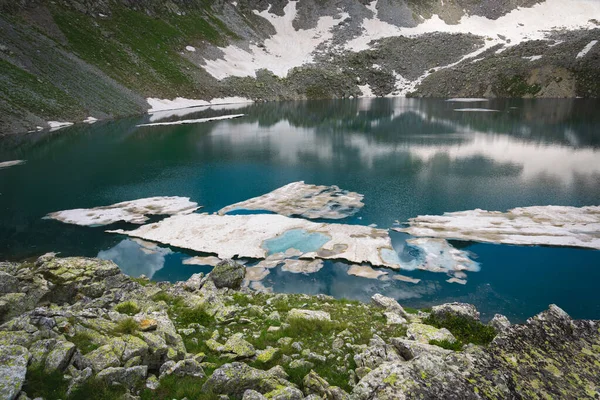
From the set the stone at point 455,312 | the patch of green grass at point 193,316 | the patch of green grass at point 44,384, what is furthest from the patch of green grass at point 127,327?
the stone at point 455,312

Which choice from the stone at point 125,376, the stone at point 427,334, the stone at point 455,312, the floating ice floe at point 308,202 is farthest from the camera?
the floating ice floe at point 308,202

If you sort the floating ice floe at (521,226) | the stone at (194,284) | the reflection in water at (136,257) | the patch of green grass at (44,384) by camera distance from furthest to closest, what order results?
the floating ice floe at (521,226) < the reflection in water at (136,257) < the stone at (194,284) < the patch of green grass at (44,384)

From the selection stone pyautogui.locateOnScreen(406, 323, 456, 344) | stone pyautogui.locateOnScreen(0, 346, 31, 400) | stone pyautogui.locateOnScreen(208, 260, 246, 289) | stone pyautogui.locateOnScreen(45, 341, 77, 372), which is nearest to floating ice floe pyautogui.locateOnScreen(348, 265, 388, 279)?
stone pyautogui.locateOnScreen(208, 260, 246, 289)

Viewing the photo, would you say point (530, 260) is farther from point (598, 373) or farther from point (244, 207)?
point (244, 207)

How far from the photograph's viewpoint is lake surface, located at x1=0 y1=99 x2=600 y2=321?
23.1 m

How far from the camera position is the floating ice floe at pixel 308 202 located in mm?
34469

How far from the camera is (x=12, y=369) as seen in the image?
26.5ft

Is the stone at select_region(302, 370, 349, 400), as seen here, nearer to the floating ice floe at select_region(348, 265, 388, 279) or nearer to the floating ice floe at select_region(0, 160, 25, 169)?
the floating ice floe at select_region(348, 265, 388, 279)

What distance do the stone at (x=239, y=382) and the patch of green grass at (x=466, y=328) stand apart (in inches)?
263

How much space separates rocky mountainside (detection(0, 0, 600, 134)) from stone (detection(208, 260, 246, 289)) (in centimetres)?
7766

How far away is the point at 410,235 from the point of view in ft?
94.9

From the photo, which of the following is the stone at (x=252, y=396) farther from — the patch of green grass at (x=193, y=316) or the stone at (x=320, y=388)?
the patch of green grass at (x=193, y=316)

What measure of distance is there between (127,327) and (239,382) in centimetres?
462

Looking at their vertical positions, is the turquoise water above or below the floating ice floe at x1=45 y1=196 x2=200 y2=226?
below
